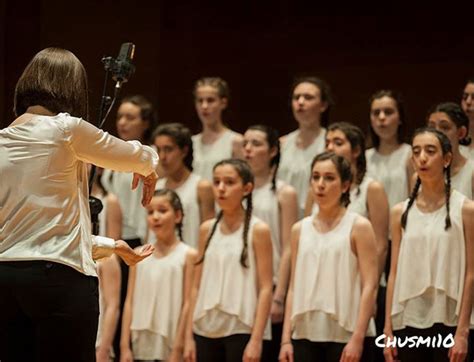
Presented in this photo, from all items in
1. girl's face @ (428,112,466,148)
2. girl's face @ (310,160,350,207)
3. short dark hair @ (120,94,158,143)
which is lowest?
girl's face @ (310,160,350,207)

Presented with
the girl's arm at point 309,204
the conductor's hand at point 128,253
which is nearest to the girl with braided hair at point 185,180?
the girl's arm at point 309,204

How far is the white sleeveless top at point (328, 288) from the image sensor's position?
3.50 meters

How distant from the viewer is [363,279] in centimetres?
352

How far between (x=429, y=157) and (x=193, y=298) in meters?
1.07

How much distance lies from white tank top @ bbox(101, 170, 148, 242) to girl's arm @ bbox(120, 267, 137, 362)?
0.36 metres

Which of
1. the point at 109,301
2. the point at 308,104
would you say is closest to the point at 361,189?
the point at 308,104

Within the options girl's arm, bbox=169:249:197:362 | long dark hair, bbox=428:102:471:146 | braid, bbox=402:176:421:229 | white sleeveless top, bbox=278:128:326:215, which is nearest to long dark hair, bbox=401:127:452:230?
braid, bbox=402:176:421:229

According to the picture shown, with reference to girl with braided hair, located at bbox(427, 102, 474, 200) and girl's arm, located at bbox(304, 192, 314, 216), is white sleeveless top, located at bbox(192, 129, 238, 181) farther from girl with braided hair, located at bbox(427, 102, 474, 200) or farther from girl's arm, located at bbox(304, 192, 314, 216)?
girl with braided hair, located at bbox(427, 102, 474, 200)

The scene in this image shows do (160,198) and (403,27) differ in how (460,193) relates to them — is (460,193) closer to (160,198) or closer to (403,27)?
(160,198)

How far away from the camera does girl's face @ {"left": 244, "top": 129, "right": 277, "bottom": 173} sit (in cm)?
417

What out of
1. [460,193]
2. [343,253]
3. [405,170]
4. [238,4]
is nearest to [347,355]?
[343,253]

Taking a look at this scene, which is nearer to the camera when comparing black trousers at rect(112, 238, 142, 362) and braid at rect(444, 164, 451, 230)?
braid at rect(444, 164, 451, 230)

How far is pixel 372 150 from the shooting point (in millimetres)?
4246

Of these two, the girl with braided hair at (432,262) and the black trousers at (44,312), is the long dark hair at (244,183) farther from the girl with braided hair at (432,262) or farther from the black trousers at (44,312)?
the black trousers at (44,312)
